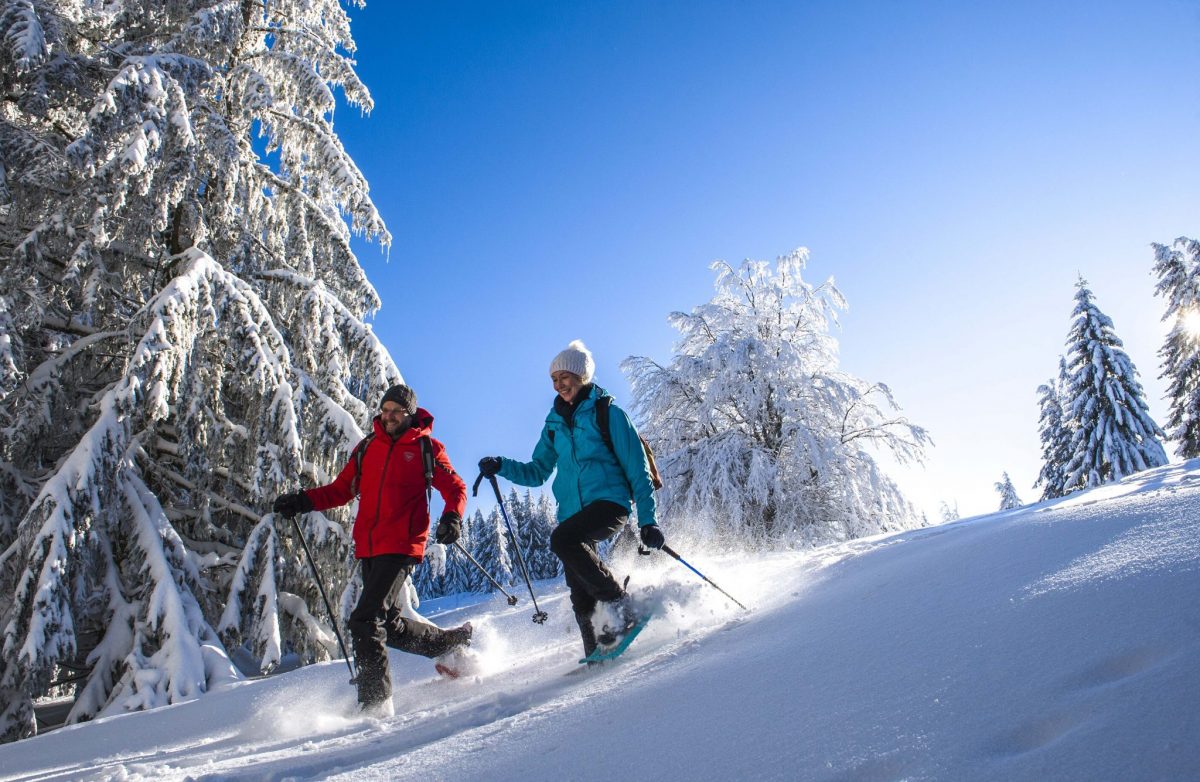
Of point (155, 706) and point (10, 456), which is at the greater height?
point (10, 456)

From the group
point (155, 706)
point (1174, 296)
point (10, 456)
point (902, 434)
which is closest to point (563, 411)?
point (155, 706)

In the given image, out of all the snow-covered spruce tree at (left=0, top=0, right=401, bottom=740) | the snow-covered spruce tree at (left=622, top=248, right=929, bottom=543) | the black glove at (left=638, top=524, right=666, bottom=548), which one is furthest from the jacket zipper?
the snow-covered spruce tree at (left=622, top=248, right=929, bottom=543)

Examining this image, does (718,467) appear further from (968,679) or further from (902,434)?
(968,679)

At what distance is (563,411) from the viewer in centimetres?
414

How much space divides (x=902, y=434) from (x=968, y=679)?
1548 centimetres

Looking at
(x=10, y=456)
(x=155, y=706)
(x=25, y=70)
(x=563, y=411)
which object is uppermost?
(x=25, y=70)

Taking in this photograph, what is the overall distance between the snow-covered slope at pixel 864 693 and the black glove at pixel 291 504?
1216 mm

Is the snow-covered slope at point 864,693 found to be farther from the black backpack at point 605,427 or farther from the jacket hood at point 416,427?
the jacket hood at point 416,427

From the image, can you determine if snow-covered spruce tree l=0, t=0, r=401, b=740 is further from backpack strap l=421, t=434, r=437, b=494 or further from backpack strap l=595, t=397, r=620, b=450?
backpack strap l=595, t=397, r=620, b=450

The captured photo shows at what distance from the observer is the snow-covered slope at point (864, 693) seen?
4.39 feet

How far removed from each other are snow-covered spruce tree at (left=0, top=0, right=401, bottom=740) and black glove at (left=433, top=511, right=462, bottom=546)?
133 inches

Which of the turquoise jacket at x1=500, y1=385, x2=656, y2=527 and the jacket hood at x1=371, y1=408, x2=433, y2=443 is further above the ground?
the jacket hood at x1=371, y1=408, x2=433, y2=443

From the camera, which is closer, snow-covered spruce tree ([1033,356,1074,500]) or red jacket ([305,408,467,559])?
red jacket ([305,408,467,559])

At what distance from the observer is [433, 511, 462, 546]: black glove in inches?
166
